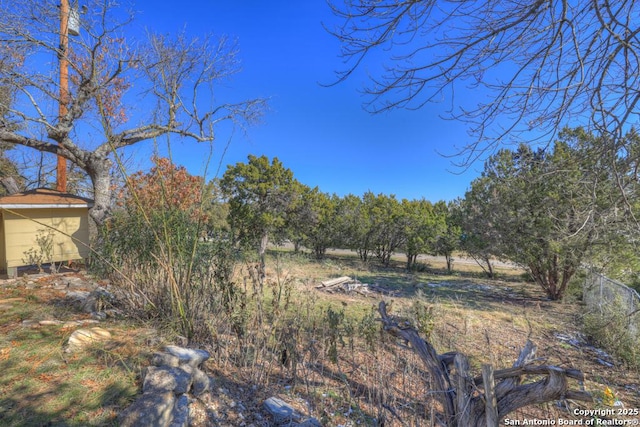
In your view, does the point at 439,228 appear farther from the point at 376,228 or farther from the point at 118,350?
the point at 118,350

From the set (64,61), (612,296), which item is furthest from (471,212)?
(64,61)

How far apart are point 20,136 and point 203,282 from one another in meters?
6.91

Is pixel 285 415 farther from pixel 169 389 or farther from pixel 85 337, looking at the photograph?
pixel 85 337

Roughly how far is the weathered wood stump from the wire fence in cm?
246

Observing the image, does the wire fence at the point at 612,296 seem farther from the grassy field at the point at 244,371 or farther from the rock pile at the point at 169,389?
the rock pile at the point at 169,389

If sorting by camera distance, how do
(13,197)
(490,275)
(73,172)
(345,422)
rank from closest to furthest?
1. (345,422)
2. (13,197)
3. (73,172)
4. (490,275)

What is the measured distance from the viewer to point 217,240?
3.55 m

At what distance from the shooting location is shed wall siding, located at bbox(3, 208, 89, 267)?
571cm

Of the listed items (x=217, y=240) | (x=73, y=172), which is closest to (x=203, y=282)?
(x=217, y=240)

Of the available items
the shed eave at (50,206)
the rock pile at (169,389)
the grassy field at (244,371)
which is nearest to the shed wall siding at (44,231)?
the shed eave at (50,206)

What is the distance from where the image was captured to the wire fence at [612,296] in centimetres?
381

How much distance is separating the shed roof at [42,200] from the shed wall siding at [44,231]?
22cm

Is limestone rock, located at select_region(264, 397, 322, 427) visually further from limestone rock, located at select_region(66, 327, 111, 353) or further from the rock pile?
limestone rock, located at select_region(66, 327, 111, 353)

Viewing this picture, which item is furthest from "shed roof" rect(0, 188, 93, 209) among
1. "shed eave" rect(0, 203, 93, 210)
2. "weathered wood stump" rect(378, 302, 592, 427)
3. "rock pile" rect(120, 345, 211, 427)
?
"weathered wood stump" rect(378, 302, 592, 427)
